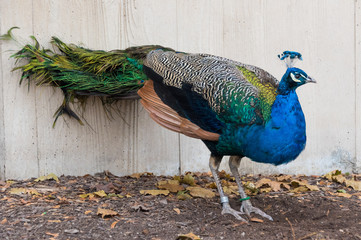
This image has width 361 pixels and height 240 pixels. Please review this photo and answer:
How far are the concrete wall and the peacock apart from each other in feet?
0.52

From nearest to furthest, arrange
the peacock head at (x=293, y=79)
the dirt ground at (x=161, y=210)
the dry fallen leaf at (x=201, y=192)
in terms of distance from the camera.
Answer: the dirt ground at (x=161, y=210), the peacock head at (x=293, y=79), the dry fallen leaf at (x=201, y=192)

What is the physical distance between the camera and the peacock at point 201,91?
2.71m

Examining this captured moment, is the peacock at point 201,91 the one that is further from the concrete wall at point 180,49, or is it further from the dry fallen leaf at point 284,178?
the dry fallen leaf at point 284,178

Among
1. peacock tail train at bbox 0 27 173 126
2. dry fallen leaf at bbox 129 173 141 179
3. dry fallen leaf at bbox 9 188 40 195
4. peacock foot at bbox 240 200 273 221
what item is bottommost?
peacock foot at bbox 240 200 273 221

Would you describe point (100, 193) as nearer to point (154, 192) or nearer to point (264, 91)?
point (154, 192)

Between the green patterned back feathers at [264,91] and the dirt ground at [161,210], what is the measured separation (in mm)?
711

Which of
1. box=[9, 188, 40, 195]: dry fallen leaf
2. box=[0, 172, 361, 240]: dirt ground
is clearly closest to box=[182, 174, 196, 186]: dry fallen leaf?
box=[0, 172, 361, 240]: dirt ground

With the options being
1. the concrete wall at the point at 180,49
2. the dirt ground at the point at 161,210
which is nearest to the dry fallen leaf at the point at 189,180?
the dirt ground at the point at 161,210

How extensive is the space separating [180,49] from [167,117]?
93 cm

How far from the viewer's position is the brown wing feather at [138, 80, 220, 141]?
2.99m

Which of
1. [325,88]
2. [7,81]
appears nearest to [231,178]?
[325,88]

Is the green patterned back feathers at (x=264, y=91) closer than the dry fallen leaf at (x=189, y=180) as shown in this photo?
Yes

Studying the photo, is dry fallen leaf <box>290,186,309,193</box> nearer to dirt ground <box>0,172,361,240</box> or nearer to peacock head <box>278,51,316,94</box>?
dirt ground <box>0,172,361,240</box>

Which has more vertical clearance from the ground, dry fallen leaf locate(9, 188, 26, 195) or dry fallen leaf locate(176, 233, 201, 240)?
dry fallen leaf locate(9, 188, 26, 195)
